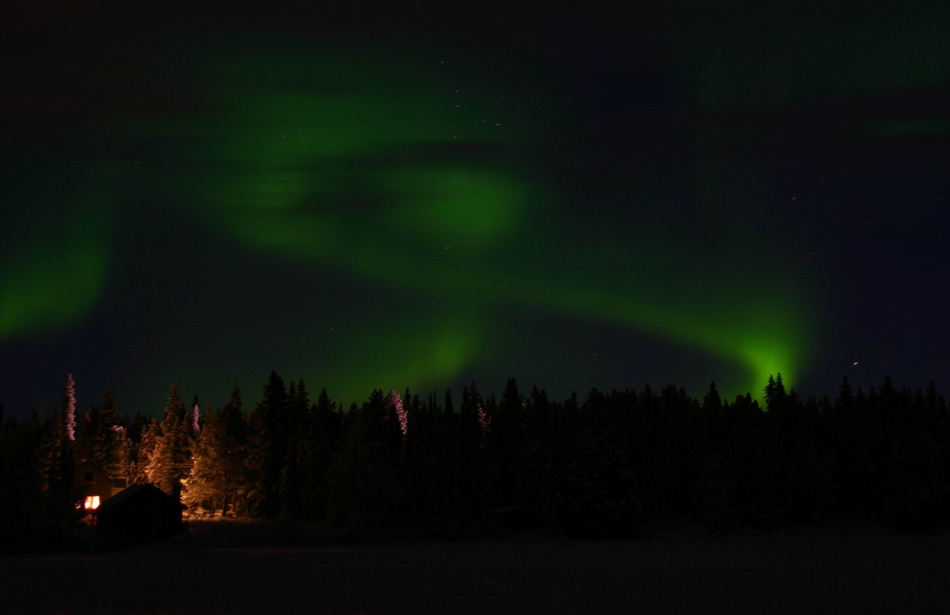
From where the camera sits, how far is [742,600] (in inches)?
1340

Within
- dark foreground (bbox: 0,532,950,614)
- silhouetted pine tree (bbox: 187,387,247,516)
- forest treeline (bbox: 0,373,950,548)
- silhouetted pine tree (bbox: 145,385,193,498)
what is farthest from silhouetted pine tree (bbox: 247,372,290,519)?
dark foreground (bbox: 0,532,950,614)

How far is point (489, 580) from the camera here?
4184 cm

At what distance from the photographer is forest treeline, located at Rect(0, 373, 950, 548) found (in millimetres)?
85938

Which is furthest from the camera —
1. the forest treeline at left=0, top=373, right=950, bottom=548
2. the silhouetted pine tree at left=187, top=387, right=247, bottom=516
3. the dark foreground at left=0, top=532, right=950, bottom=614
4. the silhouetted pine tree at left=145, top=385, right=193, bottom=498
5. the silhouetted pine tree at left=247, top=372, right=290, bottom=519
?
the silhouetted pine tree at left=145, top=385, right=193, bottom=498

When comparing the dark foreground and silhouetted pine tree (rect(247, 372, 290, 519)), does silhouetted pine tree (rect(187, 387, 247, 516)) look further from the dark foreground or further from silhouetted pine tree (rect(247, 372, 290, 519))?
the dark foreground

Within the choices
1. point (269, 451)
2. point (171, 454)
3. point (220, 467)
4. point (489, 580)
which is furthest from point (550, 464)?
point (171, 454)

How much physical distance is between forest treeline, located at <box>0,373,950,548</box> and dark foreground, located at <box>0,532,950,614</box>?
17.6 metres

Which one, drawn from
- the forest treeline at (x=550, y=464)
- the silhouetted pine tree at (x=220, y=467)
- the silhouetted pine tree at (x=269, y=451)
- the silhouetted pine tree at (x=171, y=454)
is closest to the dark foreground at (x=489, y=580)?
the forest treeline at (x=550, y=464)

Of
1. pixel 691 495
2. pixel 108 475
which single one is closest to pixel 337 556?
pixel 691 495

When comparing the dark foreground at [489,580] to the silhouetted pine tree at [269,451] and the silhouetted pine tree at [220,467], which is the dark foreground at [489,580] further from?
the silhouetted pine tree at [220,467]

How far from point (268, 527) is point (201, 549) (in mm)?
15878

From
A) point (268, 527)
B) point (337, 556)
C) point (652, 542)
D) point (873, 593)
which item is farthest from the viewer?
point (268, 527)

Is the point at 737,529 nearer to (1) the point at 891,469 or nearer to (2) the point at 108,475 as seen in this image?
(1) the point at 891,469

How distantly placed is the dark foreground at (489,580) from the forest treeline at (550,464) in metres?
17.6
